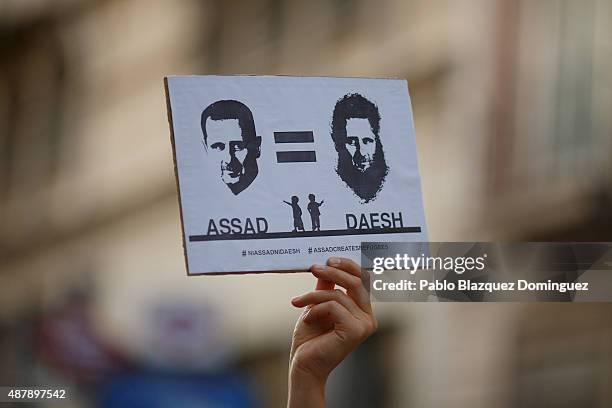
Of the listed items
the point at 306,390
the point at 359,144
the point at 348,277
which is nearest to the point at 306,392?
the point at 306,390

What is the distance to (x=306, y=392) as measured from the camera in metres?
2.90

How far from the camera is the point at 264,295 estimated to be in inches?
468

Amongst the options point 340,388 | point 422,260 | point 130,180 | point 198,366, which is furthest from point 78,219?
point 422,260

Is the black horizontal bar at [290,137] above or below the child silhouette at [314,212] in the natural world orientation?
above

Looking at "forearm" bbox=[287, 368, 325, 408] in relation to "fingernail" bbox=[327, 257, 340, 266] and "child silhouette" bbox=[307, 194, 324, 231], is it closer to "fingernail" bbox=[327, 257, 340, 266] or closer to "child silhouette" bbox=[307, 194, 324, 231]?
"fingernail" bbox=[327, 257, 340, 266]

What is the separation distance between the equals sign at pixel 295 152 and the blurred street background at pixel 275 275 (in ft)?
18.3

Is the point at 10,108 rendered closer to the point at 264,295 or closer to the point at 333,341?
the point at 264,295

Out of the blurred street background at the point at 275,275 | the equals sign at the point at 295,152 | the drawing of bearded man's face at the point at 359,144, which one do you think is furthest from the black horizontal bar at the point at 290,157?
the blurred street background at the point at 275,275

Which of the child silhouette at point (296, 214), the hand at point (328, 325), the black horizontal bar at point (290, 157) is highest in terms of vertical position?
the black horizontal bar at point (290, 157)

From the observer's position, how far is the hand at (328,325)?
113 inches

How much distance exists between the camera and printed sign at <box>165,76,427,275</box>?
3043 millimetres

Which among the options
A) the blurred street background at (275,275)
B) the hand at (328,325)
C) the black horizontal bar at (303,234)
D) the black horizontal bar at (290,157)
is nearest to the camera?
the hand at (328,325)

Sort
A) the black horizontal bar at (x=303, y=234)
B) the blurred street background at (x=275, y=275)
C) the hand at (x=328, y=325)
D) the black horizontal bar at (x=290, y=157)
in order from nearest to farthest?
the hand at (x=328, y=325) → the black horizontal bar at (x=303, y=234) → the black horizontal bar at (x=290, y=157) → the blurred street background at (x=275, y=275)

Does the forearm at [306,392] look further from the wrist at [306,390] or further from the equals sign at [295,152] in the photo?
the equals sign at [295,152]
